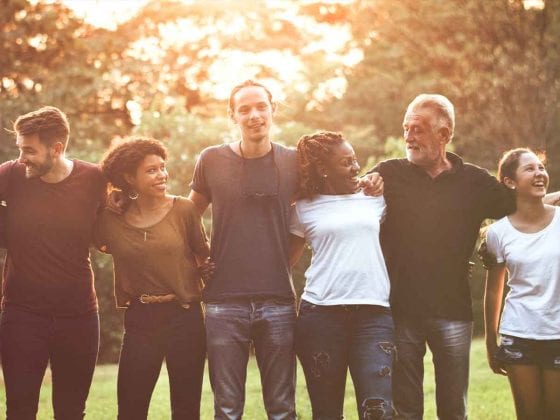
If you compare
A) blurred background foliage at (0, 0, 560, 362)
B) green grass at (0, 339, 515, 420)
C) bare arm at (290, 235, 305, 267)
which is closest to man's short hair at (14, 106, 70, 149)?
bare arm at (290, 235, 305, 267)

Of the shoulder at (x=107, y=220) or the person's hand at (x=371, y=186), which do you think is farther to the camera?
the shoulder at (x=107, y=220)

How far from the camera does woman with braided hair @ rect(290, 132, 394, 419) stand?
478cm

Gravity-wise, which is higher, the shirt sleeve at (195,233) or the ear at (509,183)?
the ear at (509,183)

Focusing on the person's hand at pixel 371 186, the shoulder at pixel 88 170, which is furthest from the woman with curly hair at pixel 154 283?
the person's hand at pixel 371 186

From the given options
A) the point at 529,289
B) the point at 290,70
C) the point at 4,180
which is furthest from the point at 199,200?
the point at 290,70

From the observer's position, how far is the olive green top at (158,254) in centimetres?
505

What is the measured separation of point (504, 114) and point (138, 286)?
15661 millimetres

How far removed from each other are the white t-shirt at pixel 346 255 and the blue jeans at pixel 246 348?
24cm

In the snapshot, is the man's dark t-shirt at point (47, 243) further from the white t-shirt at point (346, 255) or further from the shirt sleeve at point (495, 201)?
the shirt sleeve at point (495, 201)

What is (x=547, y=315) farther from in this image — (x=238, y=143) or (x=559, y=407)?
(x=238, y=143)

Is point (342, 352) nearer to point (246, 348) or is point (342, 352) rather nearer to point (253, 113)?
point (246, 348)

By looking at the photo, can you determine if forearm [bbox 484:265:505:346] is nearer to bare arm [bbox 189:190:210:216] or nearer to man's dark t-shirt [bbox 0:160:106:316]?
bare arm [bbox 189:190:210:216]

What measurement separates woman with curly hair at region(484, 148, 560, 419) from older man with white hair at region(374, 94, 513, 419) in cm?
15

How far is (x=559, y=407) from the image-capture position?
5.02 m
